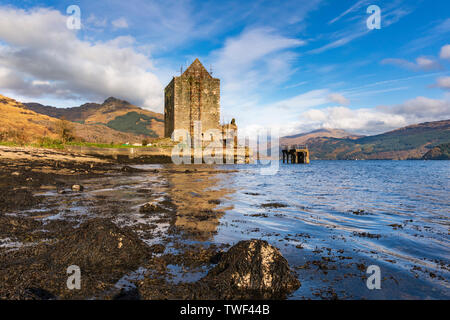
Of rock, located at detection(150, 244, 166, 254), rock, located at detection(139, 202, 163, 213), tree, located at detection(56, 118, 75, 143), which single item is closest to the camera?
rock, located at detection(150, 244, 166, 254)

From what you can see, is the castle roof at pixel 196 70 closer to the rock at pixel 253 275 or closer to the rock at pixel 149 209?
the rock at pixel 149 209

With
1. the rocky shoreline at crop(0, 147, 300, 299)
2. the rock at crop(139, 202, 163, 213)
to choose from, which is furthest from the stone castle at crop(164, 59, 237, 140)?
the rocky shoreline at crop(0, 147, 300, 299)

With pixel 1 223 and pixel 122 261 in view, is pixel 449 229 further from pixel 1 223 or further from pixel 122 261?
pixel 1 223

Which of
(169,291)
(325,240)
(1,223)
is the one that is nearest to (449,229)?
(325,240)

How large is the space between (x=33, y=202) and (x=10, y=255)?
5.14m

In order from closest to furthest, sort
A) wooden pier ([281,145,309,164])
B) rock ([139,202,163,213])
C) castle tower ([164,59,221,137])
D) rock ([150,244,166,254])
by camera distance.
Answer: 1. rock ([150,244,166,254])
2. rock ([139,202,163,213])
3. castle tower ([164,59,221,137])
4. wooden pier ([281,145,309,164])

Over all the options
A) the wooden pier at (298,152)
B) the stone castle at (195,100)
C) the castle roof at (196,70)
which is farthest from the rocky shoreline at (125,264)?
the wooden pier at (298,152)

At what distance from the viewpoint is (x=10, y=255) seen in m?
4.44

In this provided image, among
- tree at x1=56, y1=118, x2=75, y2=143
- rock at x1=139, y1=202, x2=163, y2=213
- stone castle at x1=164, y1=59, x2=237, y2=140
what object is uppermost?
stone castle at x1=164, y1=59, x2=237, y2=140

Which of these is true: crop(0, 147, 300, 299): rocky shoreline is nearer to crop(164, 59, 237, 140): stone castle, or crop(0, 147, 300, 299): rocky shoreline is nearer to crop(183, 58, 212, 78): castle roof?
crop(164, 59, 237, 140): stone castle

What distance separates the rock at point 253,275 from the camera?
3680 mm

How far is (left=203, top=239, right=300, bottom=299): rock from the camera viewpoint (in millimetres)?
3680

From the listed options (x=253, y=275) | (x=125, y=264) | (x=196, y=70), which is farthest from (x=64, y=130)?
(x=253, y=275)

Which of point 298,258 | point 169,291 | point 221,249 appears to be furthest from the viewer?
point 221,249
